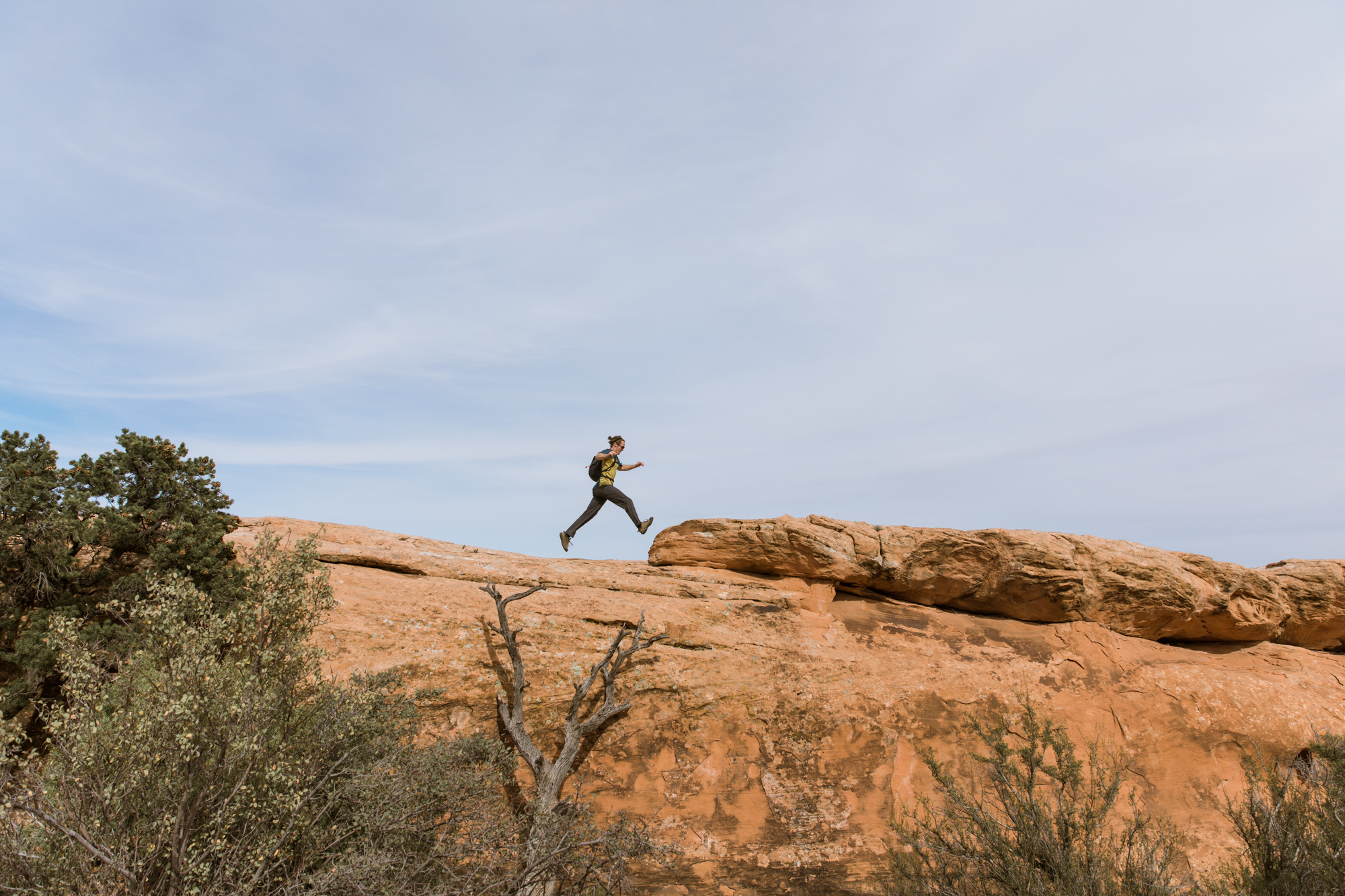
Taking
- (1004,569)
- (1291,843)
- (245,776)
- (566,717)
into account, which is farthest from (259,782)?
(1004,569)

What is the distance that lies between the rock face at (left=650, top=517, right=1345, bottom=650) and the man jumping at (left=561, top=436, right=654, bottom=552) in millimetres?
1912

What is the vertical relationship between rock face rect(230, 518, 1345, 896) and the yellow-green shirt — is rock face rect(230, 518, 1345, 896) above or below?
below

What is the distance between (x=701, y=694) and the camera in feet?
48.3

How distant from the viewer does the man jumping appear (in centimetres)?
1720

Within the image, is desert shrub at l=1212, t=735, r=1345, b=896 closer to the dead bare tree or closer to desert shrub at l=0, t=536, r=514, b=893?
the dead bare tree

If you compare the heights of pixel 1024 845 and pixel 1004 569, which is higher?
pixel 1004 569

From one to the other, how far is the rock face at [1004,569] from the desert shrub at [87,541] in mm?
10546

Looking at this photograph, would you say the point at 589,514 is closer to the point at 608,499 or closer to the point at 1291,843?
the point at 608,499

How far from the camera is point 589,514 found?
17.4m

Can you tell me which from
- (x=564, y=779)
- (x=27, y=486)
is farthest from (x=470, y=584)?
(x=27, y=486)

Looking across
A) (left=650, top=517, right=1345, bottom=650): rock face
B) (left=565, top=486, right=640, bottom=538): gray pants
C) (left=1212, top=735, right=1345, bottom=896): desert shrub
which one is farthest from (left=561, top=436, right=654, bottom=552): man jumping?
(left=1212, top=735, right=1345, bottom=896): desert shrub

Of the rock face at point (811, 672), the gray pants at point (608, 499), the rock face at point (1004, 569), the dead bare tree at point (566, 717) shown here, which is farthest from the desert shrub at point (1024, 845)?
the gray pants at point (608, 499)

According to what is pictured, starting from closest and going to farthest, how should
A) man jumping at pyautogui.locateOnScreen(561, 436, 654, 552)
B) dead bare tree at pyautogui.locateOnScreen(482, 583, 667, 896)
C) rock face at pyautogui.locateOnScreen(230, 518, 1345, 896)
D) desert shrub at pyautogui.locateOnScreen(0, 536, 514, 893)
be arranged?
desert shrub at pyautogui.locateOnScreen(0, 536, 514, 893)
dead bare tree at pyautogui.locateOnScreen(482, 583, 667, 896)
rock face at pyautogui.locateOnScreen(230, 518, 1345, 896)
man jumping at pyautogui.locateOnScreen(561, 436, 654, 552)

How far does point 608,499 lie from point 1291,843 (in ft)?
45.2
